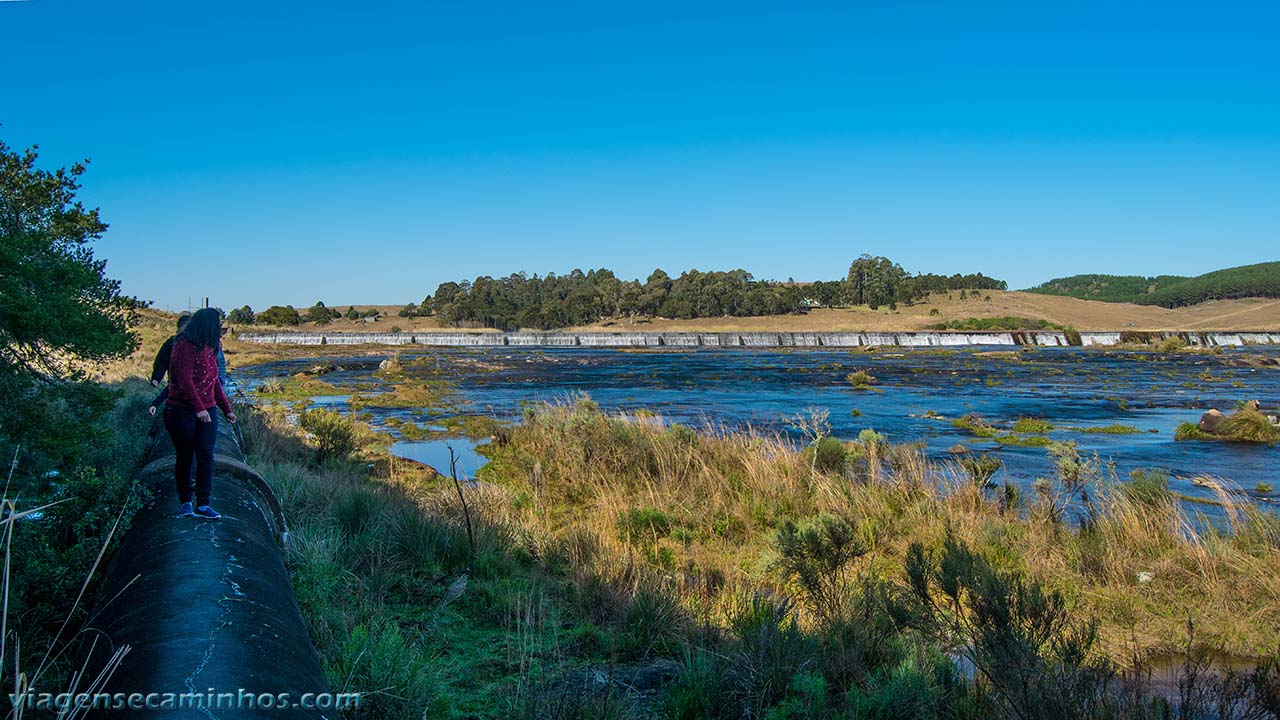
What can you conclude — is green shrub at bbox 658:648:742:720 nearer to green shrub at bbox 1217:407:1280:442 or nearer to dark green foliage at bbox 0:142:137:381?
dark green foliage at bbox 0:142:137:381

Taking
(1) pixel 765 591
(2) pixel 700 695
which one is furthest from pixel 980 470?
(2) pixel 700 695

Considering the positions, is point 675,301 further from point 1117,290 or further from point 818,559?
point 1117,290

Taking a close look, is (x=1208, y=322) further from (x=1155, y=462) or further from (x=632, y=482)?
(x=632, y=482)

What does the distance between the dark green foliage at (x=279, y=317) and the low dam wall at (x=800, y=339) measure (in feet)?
91.2

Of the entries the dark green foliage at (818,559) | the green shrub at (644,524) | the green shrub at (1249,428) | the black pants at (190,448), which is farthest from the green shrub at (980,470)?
the green shrub at (1249,428)

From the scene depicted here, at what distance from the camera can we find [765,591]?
6.53 m

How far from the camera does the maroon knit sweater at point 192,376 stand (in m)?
4.73

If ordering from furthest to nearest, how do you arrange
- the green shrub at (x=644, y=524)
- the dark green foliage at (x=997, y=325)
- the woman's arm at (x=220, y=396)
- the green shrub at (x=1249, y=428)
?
the dark green foliage at (x=997, y=325) → the green shrub at (x=1249, y=428) → the green shrub at (x=644, y=524) → the woman's arm at (x=220, y=396)

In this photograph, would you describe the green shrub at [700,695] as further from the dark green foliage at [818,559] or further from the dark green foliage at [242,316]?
the dark green foliage at [242,316]

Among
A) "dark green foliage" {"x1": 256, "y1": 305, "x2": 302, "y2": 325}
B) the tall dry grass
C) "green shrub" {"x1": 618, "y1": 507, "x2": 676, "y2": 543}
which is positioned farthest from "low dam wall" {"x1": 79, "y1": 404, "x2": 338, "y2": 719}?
"dark green foliage" {"x1": 256, "y1": 305, "x2": 302, "y2": 325}

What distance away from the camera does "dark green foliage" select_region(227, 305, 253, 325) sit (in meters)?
104

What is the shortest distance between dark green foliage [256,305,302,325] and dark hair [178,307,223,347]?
346 ft

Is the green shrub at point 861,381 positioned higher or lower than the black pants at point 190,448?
lower

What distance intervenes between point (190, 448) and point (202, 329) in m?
0.80
